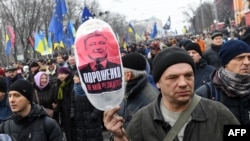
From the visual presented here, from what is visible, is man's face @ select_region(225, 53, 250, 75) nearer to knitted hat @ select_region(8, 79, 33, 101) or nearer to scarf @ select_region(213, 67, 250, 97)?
scarf @ select_region(213, 67, 250, 97)

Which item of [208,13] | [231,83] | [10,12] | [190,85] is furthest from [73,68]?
[208,13]

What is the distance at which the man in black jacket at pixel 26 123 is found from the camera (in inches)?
170

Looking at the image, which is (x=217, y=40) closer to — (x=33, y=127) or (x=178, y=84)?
(x=33, y=127)

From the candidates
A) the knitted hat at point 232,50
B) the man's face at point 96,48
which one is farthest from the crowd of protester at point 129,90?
the man's face at point 96,48

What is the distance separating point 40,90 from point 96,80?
510 centimetres

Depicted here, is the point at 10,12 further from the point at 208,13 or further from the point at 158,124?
the point at 208,13

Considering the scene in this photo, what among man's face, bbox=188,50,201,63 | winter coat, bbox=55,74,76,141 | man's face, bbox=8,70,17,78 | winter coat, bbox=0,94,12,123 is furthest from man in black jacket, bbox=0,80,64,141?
man's face, bbox=8,70,17,78

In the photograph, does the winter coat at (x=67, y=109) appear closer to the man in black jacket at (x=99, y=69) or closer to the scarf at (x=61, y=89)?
the scarf at (x=61, y=89)

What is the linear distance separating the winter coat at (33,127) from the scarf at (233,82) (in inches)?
71.0

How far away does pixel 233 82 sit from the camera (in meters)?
3.53

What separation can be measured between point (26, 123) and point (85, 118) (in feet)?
Answer: 8.18

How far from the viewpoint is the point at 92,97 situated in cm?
283

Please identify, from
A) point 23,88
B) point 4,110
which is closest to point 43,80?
point 4,110

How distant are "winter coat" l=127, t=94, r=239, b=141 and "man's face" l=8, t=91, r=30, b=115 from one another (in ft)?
6.14
